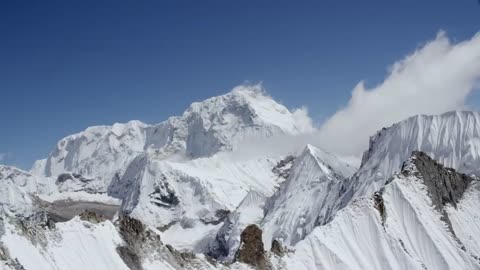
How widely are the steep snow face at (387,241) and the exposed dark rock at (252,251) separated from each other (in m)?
15.3

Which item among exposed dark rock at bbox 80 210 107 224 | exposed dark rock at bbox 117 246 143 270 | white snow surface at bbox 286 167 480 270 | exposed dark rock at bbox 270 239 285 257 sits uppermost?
white snow surface at bbox 286 167 480 270

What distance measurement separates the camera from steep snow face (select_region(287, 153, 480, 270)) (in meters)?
171

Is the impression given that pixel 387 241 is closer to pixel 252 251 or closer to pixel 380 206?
pixel 380 206

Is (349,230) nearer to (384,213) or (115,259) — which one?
(384,213)

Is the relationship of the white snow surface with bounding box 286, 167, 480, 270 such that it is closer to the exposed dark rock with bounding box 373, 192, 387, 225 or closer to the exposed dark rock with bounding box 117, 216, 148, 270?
the exposed dark rock with bounding box 373, 192, 387, 225

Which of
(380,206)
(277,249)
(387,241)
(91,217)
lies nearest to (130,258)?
(91,217)

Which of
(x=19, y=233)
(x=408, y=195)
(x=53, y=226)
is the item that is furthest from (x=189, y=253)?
(x=408, y=195)

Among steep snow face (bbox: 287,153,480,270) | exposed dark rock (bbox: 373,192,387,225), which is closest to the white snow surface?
steep snow face (bbox: 287,153,480,270)

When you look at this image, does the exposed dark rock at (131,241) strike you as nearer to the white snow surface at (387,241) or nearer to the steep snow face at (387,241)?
the white snow surface at (387,241)

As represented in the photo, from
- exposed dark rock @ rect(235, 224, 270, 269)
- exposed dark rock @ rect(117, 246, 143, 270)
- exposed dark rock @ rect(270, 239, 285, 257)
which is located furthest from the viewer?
exposed dark rock @ rect(270, 239, 285, 257)

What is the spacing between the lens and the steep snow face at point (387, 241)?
6722 inches

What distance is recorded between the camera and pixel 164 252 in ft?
443

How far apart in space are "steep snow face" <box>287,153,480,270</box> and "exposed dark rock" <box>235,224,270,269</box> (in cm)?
1534

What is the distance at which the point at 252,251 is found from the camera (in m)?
146
